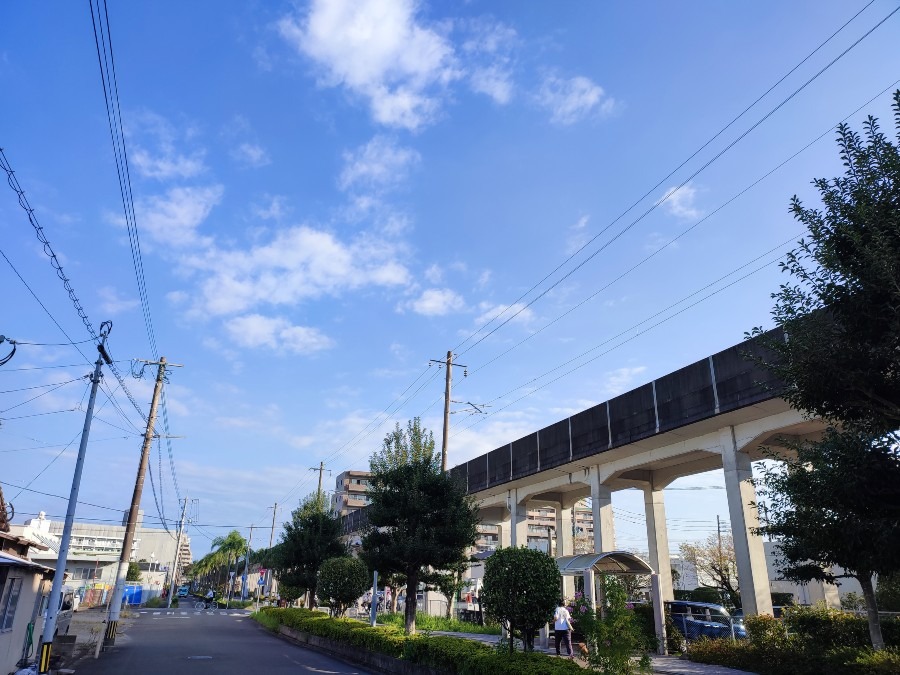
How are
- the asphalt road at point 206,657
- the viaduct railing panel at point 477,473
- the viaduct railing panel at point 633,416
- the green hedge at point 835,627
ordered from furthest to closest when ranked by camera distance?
the viaduct railing panel at point 477,473, the viaduct railing panel at point 633,416, the asphalt road at point 206,657, the green hedge at point 835,627

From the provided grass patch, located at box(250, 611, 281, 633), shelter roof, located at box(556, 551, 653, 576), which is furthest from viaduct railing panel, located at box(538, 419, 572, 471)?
grass patch, located at box(250, 611, 281, 633)

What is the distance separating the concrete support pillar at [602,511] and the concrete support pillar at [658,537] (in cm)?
155

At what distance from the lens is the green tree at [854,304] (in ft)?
22.2

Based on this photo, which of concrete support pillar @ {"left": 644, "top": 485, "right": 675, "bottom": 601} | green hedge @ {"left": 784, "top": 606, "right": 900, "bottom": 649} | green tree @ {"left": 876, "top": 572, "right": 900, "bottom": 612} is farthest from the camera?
concrete support pillar @ {"left": 644, "top": 485, "right": 675, "bottom": 601}

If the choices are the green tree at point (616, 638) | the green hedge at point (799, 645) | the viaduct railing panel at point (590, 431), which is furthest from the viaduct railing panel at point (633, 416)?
the green tree at point (616, 638)

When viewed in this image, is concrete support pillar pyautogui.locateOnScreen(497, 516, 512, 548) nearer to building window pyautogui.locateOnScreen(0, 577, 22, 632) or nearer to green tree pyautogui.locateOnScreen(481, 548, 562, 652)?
green tree pyautogui.locateOnScreen(481, 548, 562, 652)

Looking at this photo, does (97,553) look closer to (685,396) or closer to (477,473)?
(477,473)

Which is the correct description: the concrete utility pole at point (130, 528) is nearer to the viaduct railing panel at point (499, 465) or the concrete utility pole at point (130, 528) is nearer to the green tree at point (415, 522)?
the green tree at point (415, 522)

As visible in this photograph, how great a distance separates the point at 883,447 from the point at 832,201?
310 centimetres

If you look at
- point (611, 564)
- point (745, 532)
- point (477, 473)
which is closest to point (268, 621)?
point (477, 473)

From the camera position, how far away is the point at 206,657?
19359 mm

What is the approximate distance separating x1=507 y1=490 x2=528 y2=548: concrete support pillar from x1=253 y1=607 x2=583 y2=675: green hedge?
34.7 feet

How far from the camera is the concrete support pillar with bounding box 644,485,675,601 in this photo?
903 inches

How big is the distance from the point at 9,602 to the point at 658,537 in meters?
20.9
